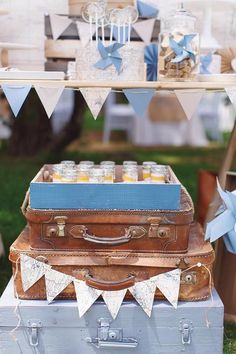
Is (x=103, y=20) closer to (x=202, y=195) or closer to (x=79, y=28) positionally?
(x=79, y=28)

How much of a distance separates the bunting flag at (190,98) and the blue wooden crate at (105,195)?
315mm

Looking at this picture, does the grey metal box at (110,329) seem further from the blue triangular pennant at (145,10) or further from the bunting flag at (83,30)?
the blue triangular pennant at (145,10)

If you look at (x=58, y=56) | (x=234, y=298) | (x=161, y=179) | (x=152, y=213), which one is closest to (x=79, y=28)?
(x=58, y=56)

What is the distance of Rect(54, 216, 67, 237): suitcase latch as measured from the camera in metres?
2.18

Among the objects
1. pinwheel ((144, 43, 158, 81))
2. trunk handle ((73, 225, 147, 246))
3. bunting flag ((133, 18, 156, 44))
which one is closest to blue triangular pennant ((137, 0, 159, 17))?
bunting flag ((133, 18, 156, 44))

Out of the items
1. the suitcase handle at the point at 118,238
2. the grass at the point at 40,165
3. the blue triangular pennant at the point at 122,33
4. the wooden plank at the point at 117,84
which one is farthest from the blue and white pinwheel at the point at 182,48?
the grass at the point at 40,165

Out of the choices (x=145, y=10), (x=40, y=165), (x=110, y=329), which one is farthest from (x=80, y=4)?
(x=40, y=165)

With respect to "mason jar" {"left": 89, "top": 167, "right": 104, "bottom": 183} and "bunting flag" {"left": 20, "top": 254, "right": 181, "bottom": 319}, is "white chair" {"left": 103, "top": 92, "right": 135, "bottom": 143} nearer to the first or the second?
"mason jar" {"left": 89, "top": 167, "right": 104, "bottom": 183}

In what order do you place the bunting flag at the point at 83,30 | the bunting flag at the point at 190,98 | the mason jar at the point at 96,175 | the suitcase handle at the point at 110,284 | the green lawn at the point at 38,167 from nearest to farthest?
the suitcase handle at the point at 110,284 → the bunting flag at the point at 190,98 → the mason jar at the point at 96,175 → the bunting flag at the point at 83,30 → the green lawn at the point at 38,167

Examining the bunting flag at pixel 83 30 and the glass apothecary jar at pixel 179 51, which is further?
the bunting flag at pixel 83 30

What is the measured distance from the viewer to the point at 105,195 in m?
2.18

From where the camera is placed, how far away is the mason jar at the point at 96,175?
2390 mm

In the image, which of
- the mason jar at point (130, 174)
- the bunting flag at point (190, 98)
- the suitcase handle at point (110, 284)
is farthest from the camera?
the mason jar at point (130, 174)

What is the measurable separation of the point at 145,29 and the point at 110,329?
58.1 inches
